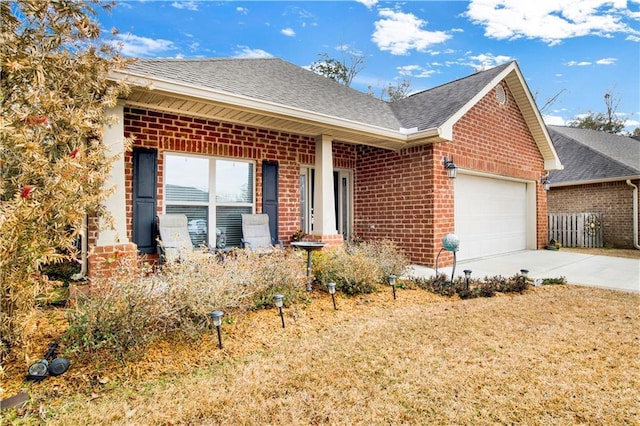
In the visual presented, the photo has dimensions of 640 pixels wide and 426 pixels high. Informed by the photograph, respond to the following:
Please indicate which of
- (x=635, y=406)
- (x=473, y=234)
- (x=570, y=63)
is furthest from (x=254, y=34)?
(x=570, y=63)

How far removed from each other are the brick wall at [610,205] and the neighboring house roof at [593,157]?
0.48 m

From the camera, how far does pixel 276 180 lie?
760 centimetres

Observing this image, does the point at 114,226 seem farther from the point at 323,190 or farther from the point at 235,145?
the point at 323,190

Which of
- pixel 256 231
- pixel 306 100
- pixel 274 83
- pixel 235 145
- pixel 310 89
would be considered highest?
pixel 310 89

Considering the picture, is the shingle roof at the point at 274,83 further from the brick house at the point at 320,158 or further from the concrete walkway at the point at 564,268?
the concrete walkway at the point at 564,268

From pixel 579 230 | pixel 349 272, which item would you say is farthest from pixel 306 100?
pixel 579 230

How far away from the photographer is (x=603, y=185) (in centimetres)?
1352

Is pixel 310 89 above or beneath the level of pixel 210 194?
above

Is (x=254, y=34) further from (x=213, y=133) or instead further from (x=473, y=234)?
(x=473, y=234)

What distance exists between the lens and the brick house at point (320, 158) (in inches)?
228

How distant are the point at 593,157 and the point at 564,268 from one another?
9.82 metres

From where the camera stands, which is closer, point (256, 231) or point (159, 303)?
point (159, 303)

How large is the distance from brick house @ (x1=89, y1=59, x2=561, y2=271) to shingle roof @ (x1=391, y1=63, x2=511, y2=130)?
0.05m

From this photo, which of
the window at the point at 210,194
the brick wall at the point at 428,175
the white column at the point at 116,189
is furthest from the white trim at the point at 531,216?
the white column at the point at 116,189
